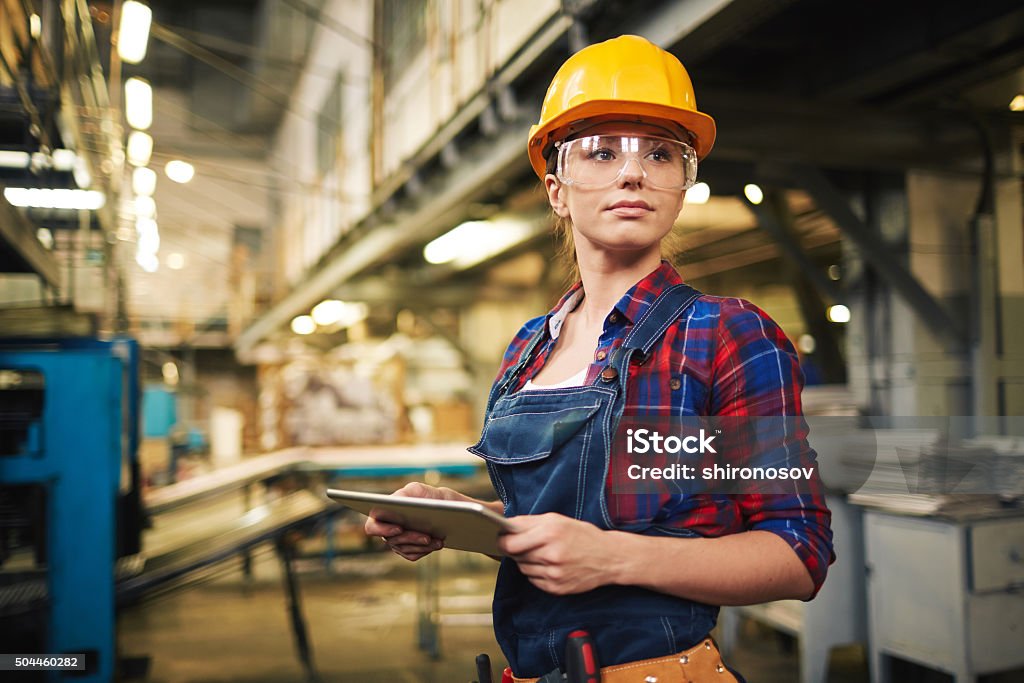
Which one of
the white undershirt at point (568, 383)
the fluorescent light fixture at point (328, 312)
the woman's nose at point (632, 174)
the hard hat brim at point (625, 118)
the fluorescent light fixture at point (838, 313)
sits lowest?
the white undershirt at point (568, 383)

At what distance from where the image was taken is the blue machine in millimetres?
3711

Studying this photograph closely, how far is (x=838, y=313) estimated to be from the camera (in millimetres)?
6035

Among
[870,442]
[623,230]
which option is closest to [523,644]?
[623,230]

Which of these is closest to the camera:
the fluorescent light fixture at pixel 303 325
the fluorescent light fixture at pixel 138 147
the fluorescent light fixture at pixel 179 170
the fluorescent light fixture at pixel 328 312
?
the fluorescent light fixture at pixel 138 147

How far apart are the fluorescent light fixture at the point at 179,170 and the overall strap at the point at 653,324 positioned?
837 centimetres

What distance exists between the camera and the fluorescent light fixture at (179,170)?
881cm

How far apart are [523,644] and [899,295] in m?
4.54

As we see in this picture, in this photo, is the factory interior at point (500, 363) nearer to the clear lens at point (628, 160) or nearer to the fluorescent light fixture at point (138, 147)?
the fluorescent light fixture at point (138, 147)

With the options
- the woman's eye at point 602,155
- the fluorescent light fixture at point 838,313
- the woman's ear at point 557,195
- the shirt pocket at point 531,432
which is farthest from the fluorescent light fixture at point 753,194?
the shirt pocket at point 531,432

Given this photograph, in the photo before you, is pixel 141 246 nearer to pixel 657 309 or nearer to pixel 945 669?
pixel 945 669

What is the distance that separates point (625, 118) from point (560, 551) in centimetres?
70

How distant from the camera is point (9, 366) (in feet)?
11.8

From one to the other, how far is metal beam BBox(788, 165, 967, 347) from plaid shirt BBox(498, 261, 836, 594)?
381 cm

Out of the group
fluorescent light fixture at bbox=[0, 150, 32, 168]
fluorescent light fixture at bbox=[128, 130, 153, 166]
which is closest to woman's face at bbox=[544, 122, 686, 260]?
fluorescent light fixture at bbox=[0, 150, 32, 168]
